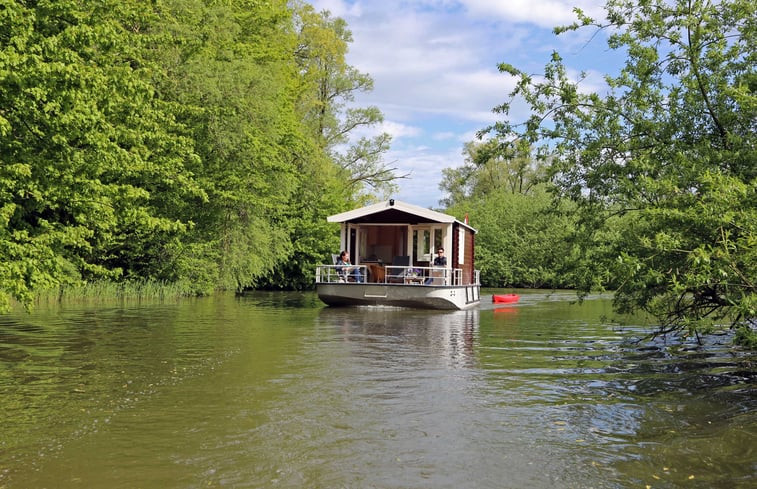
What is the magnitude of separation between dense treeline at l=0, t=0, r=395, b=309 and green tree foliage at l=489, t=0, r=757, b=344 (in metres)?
7.17

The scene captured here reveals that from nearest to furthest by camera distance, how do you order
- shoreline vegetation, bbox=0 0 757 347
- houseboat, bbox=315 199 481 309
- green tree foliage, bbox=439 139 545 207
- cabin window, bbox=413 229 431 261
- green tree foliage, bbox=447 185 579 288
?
shoreline vegetation, bbox=0 0 757 347 → houseboat, bbox=315 199 481 309 → cabin window, bbox=413 229 431 261 → green tree foliage, bbox=447 185 579 288 → green tree foliage, bbox=439 139 545 207

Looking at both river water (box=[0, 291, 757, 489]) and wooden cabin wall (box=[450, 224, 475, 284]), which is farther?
wooden cabin wall (box=[450, 224, 475, 284])

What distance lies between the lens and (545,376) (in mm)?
10055

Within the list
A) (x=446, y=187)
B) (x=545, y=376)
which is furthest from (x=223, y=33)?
(x=446, y=187)

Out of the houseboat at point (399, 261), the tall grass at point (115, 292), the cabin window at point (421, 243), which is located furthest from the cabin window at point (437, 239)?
the tall grass at point (115, 292)

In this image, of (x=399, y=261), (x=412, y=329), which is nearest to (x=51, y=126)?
(x=412, y=329)

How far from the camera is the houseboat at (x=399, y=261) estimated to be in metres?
22.7

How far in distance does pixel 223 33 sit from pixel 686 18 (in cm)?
2190

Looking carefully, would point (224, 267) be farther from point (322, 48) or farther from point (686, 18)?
point (686, 18)

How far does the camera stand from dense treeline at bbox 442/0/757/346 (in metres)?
7.90

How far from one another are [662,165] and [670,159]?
177 millimetres

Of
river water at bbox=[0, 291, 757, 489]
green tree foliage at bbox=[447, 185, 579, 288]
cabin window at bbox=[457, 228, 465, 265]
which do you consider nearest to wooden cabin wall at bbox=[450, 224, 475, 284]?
cabin window at bbox=[457, 228, 465, 265]

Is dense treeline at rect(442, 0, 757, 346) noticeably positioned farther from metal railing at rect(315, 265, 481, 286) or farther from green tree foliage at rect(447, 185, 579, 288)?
green tree foliage at rect(447, 185, 579, 288)

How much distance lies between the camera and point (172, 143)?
20.8 meters
